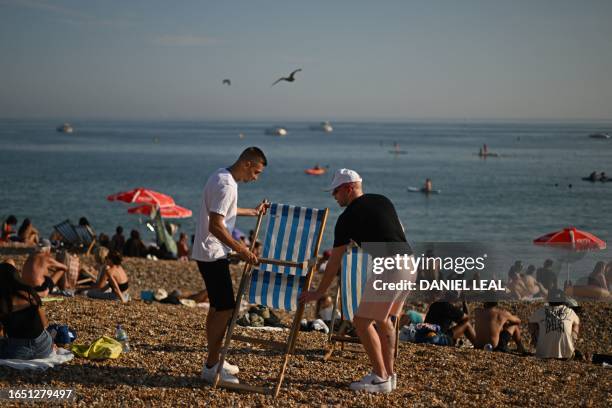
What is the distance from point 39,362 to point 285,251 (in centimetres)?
204

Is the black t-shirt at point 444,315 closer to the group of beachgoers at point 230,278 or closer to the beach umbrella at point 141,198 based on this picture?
the group of beachgoers at point 230,278

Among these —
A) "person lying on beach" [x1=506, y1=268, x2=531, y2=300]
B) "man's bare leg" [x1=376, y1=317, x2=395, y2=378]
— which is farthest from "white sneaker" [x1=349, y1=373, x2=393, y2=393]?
"person lying on beach" [x1=506, y1=268, x2=531, y2=300]

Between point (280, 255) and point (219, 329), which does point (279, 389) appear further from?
point (280, 255)

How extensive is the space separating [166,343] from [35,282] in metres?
3.47

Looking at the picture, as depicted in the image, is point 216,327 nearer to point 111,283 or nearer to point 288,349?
point 288,349

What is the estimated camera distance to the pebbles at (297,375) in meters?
4.81

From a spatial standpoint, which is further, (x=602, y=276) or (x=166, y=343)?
(x=602, y=276)

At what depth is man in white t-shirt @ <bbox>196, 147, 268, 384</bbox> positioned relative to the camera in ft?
15.5

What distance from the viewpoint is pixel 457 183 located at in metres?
58.8

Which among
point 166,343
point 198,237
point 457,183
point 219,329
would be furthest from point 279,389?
point 457,183

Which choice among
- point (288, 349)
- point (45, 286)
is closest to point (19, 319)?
point (288, 349)

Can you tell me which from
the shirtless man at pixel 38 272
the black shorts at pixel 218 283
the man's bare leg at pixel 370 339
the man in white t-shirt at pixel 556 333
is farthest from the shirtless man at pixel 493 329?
the shirtless man at pixel 38 272

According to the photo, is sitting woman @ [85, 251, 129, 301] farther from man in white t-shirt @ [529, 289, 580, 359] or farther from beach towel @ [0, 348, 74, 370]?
man in white t-shirt @ [529, 289, 580, 359]

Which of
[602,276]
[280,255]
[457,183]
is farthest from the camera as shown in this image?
[457,183]
